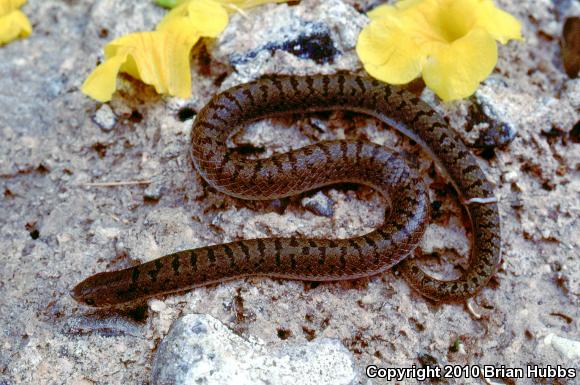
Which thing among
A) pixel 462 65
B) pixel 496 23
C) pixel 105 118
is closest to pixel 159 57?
pixel 105 118

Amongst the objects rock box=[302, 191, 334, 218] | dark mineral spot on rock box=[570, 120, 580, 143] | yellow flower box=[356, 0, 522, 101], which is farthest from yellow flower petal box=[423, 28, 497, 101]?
rock box=[302, 191, 334, 218]

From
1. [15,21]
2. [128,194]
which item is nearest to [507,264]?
[128,194]

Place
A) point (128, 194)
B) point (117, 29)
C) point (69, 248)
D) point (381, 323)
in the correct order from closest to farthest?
1. point (381, 323)
2. point (69, 248)
3. point (128, 194)
4. point (117, 29)

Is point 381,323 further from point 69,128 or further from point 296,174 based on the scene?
point 69,128

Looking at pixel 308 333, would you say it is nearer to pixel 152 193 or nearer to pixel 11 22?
pixel 152 193

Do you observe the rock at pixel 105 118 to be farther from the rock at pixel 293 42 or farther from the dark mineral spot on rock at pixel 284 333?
the dark mineral spot on rock at pixel 284 333

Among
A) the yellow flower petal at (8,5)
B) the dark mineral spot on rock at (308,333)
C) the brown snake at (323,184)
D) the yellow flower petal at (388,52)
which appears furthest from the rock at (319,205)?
the yellow flower petal at (8,5)
